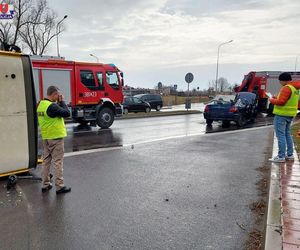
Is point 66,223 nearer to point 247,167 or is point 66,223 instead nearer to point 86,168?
point 86,168

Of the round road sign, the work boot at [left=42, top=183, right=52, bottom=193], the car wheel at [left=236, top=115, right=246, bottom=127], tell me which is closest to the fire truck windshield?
the car wheel at [left=236, top=115, right=246, bottom=127]

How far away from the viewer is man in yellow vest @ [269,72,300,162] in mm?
7027

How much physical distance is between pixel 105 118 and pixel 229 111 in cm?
586

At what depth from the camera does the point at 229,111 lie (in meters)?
16.2

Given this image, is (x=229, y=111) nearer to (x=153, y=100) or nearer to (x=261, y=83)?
(x=261, y=83)

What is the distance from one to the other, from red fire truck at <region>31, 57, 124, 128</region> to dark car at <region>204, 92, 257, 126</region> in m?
4.47

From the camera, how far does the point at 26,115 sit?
6246 mm

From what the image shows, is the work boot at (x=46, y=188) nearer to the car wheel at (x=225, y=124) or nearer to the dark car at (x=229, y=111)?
the dark car at (x=229, y=111)

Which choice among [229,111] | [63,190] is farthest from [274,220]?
[229,111]

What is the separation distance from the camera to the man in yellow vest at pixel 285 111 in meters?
7.03

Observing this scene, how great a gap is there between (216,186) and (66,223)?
2.72m

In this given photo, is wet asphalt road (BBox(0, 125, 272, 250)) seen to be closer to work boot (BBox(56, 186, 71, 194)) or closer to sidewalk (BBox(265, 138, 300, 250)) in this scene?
work boot (BBox(56, 186, 71, 194))

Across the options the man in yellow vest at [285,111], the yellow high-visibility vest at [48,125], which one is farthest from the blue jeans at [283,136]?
the yellow high-visibility vest at [48,125]

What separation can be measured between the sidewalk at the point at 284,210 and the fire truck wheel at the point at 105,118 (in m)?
9.84
